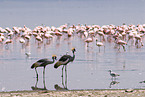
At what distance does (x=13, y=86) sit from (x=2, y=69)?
3311 mm

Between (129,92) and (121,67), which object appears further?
(121,67)

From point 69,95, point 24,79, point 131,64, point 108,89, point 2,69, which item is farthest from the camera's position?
point 131,64

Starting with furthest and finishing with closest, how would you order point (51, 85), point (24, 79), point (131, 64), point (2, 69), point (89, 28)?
1. point (89, 28)
2. point (131, 64)
3. point (2, 69)
4. point (24, 79)
5. point (51, 85)

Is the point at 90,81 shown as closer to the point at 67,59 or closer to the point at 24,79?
the point at 67,59

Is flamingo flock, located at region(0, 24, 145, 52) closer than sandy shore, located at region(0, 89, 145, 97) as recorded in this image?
No

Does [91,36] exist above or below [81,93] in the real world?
above

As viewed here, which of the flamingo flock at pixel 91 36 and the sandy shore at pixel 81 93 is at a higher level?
the flamingo flock at pixel 91 36

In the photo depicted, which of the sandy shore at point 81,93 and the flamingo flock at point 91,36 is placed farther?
the flamingo flock at point 91,36

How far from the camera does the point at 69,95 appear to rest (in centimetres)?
905

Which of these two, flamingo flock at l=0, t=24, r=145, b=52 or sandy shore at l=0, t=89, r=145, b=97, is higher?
flamingo flock at l=0, t=24, r=145, b=52

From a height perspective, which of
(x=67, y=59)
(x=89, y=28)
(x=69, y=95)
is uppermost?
(x=89, y=28)

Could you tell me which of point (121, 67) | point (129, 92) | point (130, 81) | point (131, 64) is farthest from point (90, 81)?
point (131, 64)

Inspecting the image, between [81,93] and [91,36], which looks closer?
[81,93]

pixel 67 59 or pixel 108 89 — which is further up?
pixel 67 59
